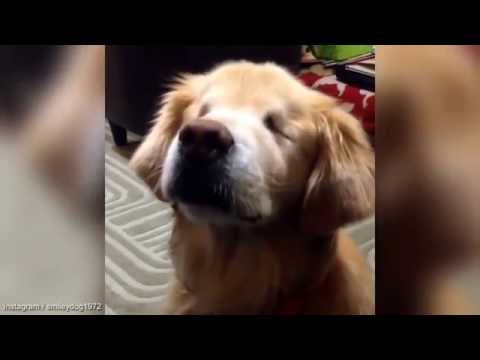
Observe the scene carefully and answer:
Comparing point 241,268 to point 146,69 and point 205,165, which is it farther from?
point 146,69

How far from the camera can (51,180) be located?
5.05ft

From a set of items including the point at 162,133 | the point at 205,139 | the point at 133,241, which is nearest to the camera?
the point at 205,139

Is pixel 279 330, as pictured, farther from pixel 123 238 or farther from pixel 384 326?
pixel 123 238

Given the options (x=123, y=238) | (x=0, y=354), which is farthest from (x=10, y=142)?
(x=0, y=354)

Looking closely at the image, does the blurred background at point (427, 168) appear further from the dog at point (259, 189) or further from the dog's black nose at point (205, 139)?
the dog's black nose at point (205, 139)

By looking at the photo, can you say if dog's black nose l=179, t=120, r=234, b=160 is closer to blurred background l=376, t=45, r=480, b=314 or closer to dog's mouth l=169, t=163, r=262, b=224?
dog's mouth l=169, t=163, r=262, b=224

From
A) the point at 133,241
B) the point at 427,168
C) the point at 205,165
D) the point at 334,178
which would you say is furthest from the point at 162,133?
the point at 427,168

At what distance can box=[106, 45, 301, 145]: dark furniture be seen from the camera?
57.1 inches

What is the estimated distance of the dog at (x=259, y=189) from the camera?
128 cm

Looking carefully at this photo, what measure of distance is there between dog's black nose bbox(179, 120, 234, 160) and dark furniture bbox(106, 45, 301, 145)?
22cm

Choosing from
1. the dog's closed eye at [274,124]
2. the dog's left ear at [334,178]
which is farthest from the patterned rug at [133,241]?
the dog's closed eye at [274,124]

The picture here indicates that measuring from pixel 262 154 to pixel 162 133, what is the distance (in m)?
0.26
